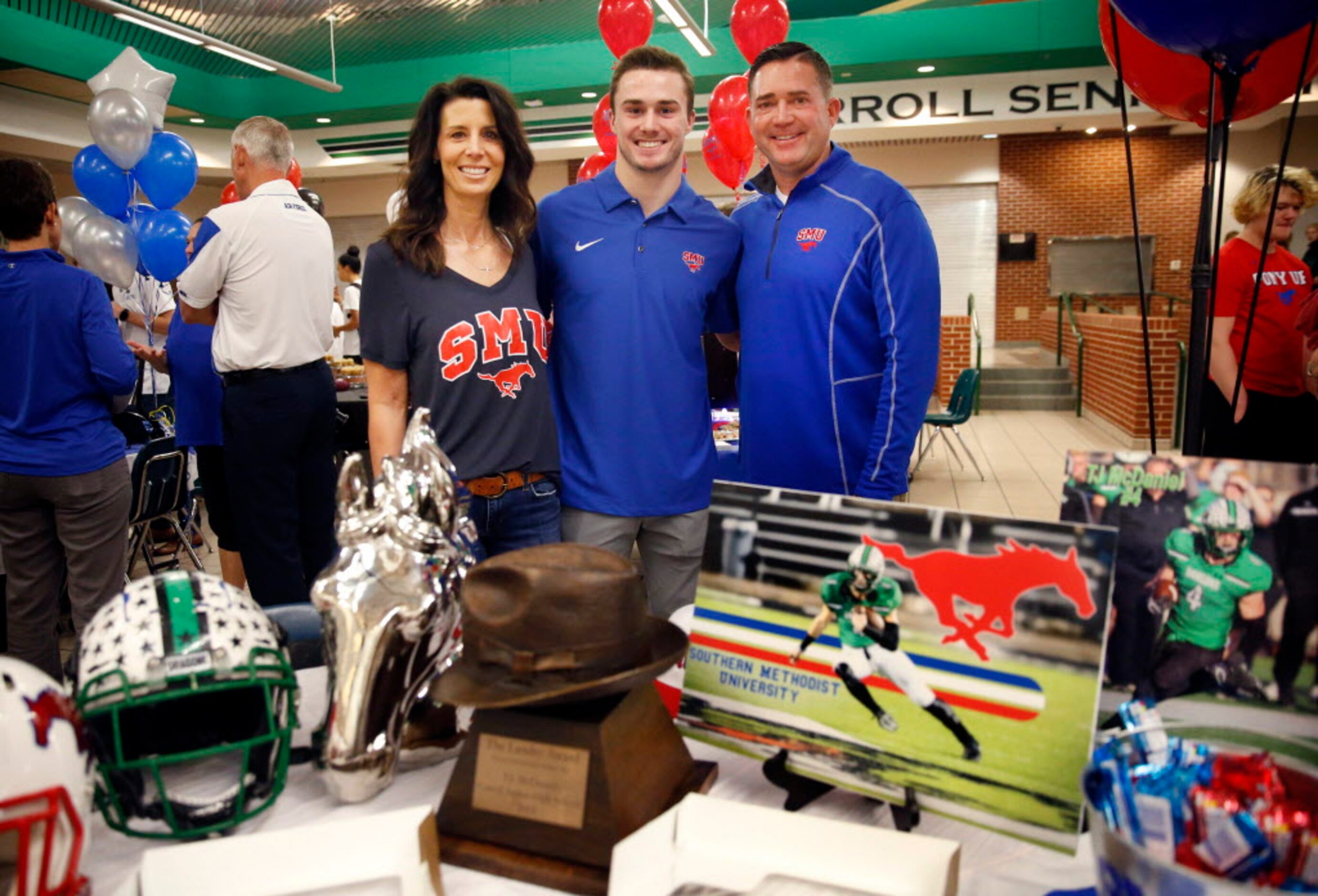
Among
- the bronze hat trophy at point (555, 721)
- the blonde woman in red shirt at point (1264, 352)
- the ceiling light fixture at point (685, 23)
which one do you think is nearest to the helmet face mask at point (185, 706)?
the bronze hat trophy at point (555, 721)

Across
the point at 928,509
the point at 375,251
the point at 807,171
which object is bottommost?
the point at 928,509

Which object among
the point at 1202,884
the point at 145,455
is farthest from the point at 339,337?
the point at 1202,884

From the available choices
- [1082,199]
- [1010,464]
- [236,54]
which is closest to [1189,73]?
[1010,464]

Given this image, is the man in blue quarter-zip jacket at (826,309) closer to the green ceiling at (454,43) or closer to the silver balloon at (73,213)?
the silver balloon at (73,213)

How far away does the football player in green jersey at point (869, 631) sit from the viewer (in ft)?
2.85

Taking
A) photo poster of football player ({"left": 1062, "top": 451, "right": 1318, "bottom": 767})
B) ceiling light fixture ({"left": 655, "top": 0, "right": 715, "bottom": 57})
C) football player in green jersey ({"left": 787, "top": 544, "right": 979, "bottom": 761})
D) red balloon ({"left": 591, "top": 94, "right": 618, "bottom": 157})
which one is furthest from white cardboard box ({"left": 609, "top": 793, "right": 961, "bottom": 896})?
ceiling light fixture ({"left": 655, "top": 0, "right": 715, "bottom": 57})

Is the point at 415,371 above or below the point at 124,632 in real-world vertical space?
above

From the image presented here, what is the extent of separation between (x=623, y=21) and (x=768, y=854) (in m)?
5.02

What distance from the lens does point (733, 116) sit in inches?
205

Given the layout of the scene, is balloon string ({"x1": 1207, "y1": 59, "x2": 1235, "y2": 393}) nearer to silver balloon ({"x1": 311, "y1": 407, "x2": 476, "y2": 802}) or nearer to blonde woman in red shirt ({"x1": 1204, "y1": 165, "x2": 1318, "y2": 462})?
silver balloon ({"x1": 311, "y1": 407, "x2": 476, "y2": 802})

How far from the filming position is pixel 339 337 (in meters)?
8.34

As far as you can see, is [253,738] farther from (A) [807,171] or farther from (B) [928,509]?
(A) [807,171]

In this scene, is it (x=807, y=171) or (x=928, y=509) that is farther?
(x=807, y=171)

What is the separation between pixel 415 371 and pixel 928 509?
1167mm
